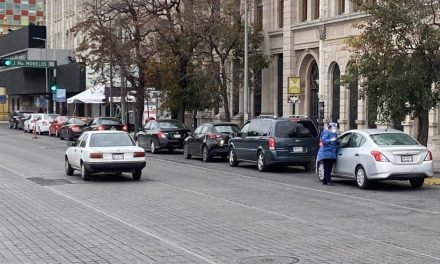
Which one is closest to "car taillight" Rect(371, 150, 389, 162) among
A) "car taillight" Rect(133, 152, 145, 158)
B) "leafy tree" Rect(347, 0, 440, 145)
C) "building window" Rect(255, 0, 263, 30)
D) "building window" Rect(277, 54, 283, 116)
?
"leafy tree" Rect(347, 0, 440, 145)

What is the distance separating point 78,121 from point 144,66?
868 centimetres

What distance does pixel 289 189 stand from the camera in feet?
60.5

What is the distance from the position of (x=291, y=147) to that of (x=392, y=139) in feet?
17.0

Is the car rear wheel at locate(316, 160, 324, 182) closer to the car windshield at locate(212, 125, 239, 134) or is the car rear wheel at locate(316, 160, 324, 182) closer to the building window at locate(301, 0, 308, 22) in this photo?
the car windshield at locate(212, 125, 239, 134)

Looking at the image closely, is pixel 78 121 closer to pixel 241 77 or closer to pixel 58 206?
pixel 241 77

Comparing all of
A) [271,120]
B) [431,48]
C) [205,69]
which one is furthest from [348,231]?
[205,69]

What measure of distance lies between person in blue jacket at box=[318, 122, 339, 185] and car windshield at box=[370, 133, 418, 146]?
3.64 feet

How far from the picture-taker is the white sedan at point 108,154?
20.0 metres

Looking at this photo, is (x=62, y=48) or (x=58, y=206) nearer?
(x=58, y=206)

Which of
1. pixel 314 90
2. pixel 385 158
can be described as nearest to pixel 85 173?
pixel 385 158

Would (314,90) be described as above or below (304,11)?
below

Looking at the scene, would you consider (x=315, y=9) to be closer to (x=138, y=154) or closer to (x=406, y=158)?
(x=138, y=154)

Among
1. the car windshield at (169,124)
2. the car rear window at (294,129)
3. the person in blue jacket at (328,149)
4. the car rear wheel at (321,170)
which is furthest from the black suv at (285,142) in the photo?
the car windshield at (169,124)

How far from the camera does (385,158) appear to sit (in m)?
17.8
